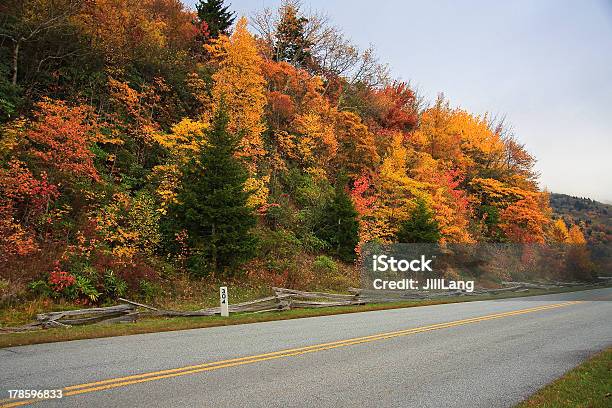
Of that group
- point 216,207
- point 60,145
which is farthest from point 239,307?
point 60,145

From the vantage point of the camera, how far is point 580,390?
21.3ft

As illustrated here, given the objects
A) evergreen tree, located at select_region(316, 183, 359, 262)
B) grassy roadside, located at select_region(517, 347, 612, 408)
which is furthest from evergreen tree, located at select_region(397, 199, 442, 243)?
grassy roadside, located at select_region(517, 347, 612, 408)

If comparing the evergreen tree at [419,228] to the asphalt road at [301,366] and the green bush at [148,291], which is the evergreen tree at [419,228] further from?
the green bush at [148,291]

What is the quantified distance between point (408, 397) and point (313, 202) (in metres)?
24.3

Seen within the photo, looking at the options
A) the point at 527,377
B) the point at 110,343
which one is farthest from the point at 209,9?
the point at 527,377

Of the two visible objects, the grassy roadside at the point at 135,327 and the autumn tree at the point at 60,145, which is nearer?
the grassy roadside at the point at 135,327

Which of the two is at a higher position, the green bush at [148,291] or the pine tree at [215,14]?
the pine tree at [215,14]

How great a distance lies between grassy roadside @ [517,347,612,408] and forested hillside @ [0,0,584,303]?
44.9ft

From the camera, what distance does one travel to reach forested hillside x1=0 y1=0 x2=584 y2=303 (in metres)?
15.8

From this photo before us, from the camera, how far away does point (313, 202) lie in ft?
98.3

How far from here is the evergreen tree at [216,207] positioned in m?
18.7

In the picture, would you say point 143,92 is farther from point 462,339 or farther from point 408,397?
point 408,397

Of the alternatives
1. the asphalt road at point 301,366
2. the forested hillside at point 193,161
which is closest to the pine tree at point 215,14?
the forested hillside at point 193,161

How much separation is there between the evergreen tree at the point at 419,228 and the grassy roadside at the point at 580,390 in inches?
890
